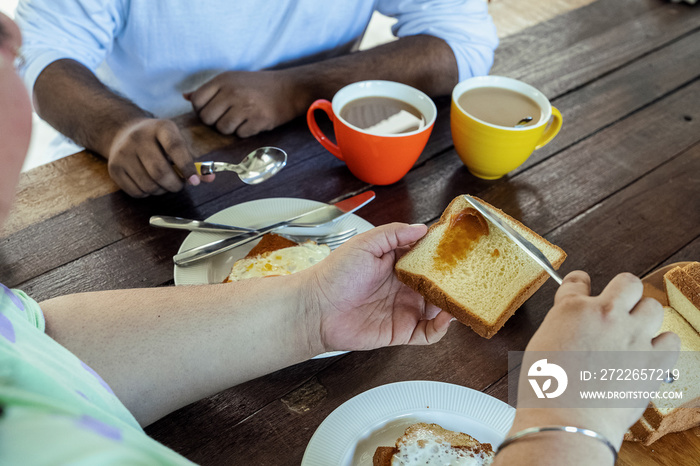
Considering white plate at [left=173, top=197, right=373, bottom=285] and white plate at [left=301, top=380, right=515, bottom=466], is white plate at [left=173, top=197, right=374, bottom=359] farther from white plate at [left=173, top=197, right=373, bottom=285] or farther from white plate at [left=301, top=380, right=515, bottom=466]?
white plate at [left=301, top=380, right=515, bottom=466]

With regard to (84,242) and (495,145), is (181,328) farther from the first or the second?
(495,145)

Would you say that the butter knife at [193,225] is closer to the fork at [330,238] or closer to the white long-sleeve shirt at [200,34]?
the fork at [330,238]

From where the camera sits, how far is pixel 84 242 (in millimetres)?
959

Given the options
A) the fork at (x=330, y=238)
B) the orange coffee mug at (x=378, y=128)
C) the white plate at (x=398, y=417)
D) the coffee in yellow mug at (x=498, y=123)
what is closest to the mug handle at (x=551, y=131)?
the coffee in yellow mug at (x=498, y=123)

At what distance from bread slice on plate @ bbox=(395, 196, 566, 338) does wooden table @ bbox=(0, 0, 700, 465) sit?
67 millimetres

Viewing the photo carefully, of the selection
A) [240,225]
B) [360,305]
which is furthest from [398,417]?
[240,225]

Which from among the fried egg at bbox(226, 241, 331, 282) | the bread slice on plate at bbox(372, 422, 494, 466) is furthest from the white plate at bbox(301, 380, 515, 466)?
the fried egg at bbox(226, 241, 331, 282)

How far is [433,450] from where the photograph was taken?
25.7 inches

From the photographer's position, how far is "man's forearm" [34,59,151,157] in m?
1.14

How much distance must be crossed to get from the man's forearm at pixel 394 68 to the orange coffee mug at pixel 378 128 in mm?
181

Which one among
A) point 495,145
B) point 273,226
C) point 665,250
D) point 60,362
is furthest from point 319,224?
point 665,250

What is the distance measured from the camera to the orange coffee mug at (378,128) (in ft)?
3.39

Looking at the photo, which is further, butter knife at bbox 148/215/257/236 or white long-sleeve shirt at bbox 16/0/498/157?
white long-sleeve shirt at bbox 16/0/498/157

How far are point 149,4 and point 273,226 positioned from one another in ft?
2.44
